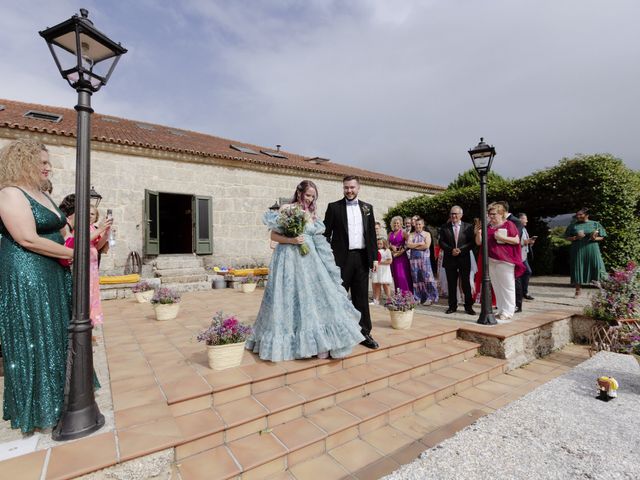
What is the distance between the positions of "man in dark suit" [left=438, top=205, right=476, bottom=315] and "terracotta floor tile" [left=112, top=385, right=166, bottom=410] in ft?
17.6

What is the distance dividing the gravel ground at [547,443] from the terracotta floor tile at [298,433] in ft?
3.17

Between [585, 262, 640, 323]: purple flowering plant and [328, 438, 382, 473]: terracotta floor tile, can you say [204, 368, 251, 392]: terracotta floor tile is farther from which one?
[585, 262, 640, 323]: purple flowering plant

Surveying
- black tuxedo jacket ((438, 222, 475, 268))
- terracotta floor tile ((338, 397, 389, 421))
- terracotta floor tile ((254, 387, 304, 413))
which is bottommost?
terracotta floor tile ((338, 397, 389, 421))

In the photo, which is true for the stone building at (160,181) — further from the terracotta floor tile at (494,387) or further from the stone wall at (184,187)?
the terracotta floor tile at (494,387)

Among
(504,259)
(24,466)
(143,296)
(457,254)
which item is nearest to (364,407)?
(24,466)

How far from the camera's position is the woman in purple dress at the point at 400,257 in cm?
743

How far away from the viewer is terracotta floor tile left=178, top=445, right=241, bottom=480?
221 centimetres

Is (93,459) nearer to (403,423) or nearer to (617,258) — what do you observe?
(403,423)

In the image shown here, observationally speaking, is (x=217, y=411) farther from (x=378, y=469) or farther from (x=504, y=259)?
(x=504, y=259)

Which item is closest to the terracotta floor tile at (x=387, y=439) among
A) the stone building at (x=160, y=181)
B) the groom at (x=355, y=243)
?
the groom at (x=355, y=243)

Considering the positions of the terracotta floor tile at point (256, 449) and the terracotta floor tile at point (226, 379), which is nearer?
the terracotta floor tile at point (256, 449)

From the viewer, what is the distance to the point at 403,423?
319cm

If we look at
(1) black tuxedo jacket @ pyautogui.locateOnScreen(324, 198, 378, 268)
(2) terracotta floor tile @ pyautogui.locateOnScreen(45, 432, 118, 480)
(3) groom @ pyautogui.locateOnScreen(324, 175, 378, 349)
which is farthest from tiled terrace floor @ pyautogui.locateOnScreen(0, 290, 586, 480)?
(1) black tuxedo jacket @ pyautogui.locateOnScreen(324, 198, 378, 268)

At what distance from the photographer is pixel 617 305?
4801 mm
